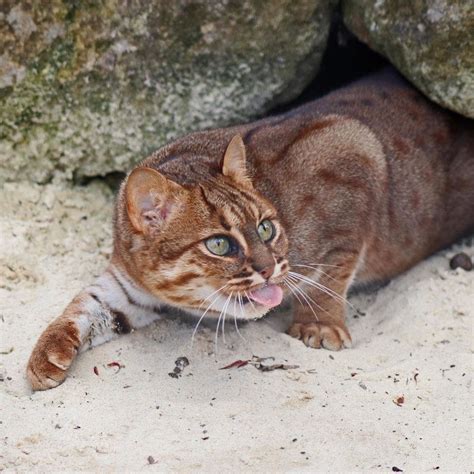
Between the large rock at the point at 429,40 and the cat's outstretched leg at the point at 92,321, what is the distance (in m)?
2.32

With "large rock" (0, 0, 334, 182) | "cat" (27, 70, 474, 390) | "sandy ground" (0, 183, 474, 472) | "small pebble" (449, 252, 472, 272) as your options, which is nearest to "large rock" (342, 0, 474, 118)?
"cat" (27, 70, 474, 390)

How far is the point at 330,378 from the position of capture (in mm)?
5168

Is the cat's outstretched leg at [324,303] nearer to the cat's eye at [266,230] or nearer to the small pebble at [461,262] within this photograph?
the cat's eye at [266,230]

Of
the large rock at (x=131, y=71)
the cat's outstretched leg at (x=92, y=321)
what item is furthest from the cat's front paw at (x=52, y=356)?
the large rock at (x=131, y=71)

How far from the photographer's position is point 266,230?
5.15m

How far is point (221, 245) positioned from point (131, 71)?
74.7 inches

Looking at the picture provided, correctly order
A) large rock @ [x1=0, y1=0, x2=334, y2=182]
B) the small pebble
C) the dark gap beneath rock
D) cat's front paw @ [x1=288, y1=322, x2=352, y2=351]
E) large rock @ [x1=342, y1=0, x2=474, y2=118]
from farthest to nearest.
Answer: the dark gap beneath rock < the small pebble < large rock @ [x1=0, y1=0, x2=334, y2=182] < large rock @ [x1=342, y1=0, x2=474, y2=118] < cat's front paw @ [x1=288, y1=322, x2=352, y2=351]

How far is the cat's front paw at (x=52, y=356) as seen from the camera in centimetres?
497

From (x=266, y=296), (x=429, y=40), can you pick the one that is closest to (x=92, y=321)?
(x=266, y=296)

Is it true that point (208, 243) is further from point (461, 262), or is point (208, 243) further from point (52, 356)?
point (461, 262)

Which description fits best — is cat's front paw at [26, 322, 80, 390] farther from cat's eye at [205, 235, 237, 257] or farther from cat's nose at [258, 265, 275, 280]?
cat's nose at [258, 265, 275, 280]

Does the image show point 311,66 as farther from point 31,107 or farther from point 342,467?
point 342,467

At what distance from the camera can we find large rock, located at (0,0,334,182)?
610 cm

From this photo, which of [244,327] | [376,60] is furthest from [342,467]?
[376,60]
